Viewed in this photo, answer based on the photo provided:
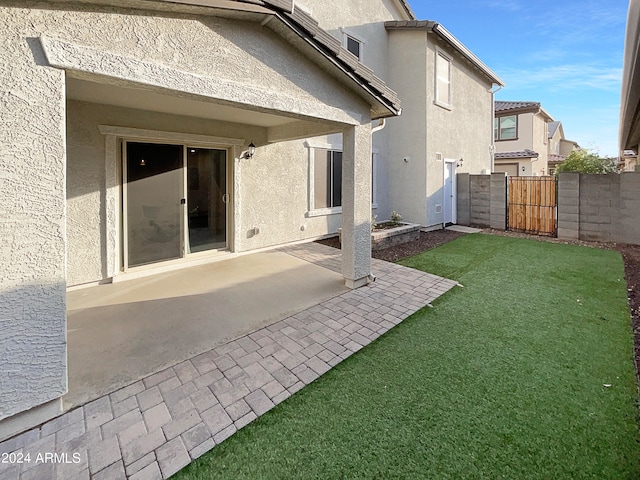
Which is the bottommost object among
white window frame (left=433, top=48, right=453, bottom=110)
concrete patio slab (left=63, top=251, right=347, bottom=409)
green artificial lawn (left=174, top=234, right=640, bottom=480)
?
green artificial lawn (left=174, top=234, right=640, bottom=480)

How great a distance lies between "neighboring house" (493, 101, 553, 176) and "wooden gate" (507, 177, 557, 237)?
13.8 metres

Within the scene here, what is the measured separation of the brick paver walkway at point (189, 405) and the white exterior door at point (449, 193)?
11.0 m

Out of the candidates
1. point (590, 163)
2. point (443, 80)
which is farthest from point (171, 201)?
point (590, 163)

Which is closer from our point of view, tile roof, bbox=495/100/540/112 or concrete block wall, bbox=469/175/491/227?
concrete block wall, bbox=469/175/491/227

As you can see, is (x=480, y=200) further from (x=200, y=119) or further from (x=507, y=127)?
(x=507, y=127)

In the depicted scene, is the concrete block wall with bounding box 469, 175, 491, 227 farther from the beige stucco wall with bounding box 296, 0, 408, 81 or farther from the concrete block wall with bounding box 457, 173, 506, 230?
the beige stucco wall with bounding box 296, 0, 408, 81

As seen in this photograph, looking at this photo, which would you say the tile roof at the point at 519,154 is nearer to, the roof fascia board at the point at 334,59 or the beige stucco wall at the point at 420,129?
the beige stucco wall at the point at 420,129

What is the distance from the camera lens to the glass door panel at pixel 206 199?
870 centimetres

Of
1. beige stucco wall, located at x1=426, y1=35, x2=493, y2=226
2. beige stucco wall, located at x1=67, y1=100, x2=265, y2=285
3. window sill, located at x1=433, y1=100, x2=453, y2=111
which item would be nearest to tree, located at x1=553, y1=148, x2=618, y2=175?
beige stucco wall, located at x1=426, y1=35, x2=493, y2=226

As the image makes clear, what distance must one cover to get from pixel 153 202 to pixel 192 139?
183 cm

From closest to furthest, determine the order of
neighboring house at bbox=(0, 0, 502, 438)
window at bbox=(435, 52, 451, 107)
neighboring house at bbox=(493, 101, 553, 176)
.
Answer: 1. neighboring house at bbox=(0, 0, 502, 438)
2. window at bbox=(435, 52, 451, 107)
3. neighboring house at bbox=(493, 101, 553, 176)

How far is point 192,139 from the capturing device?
831 cm

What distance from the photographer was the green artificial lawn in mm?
2924

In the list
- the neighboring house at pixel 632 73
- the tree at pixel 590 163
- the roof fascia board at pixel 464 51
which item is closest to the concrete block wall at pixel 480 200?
the neighboring house at pixel 632 73
